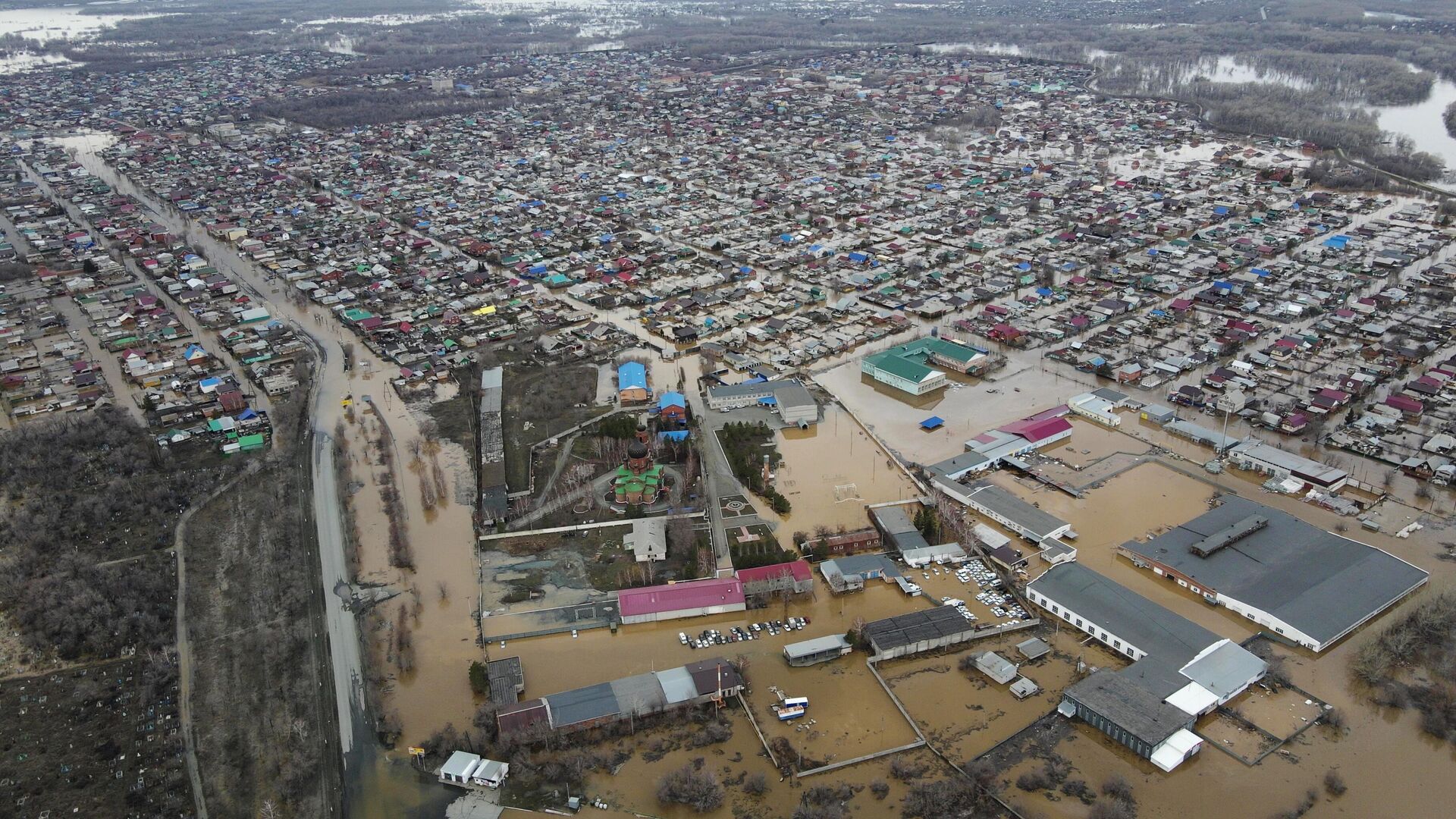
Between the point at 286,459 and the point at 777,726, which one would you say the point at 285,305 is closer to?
the point at 286,459

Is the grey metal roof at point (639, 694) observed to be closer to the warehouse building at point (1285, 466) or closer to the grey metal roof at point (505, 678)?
the grey metal roof at point (505, 678)

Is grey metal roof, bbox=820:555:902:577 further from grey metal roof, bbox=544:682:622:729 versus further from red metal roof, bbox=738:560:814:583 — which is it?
grey metal roof, bbox=544:682:622:729

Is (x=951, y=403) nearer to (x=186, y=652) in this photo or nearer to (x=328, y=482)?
(x=328, y=482)

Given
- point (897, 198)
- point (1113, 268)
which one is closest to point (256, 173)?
point (897, 198)

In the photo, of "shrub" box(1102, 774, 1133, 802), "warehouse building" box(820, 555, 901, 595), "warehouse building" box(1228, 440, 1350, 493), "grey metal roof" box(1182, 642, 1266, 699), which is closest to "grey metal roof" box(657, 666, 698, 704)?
"warehouse building" box(820, 555, 901, 595)

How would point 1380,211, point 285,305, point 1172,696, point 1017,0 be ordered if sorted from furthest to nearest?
point 1017,0 → point 1380,211 → point 285,305 → point 1172,696
